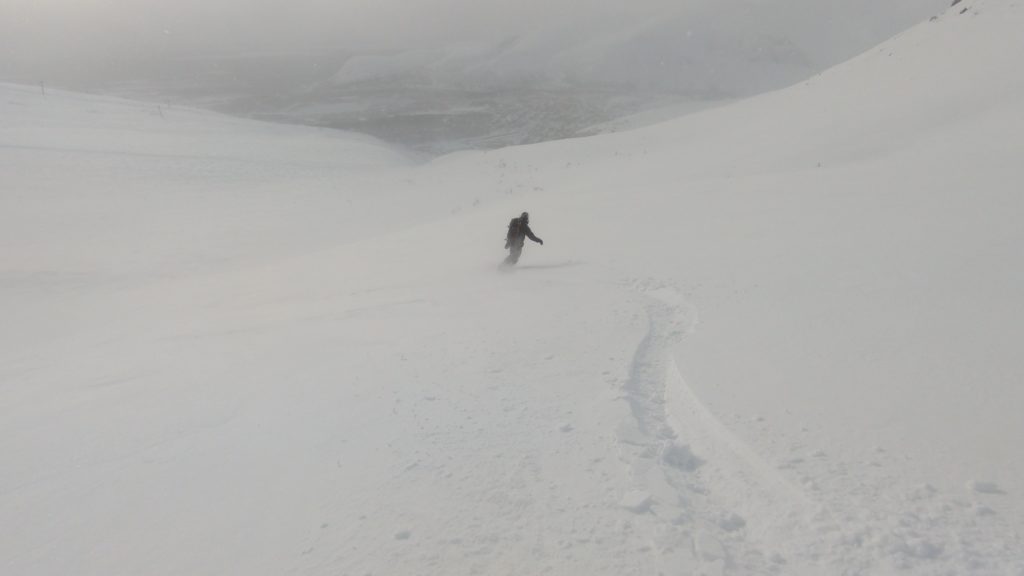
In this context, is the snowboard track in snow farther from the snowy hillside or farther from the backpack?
the backpack

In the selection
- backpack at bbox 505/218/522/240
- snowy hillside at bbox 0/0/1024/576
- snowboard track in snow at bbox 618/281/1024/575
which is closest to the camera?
snowboard track in snow at bbox 618/281/1024/575

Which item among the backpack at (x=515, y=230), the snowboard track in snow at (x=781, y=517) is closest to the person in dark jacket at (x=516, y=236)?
the backpack at (x=515, y=230)

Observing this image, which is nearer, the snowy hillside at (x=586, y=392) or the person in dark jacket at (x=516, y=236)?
the snowy hillside at (x=586, y=392)

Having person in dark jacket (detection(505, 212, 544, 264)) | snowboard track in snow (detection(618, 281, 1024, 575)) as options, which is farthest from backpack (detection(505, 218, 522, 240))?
snowboard track in snow (detection(618, 281, 1024, 575))

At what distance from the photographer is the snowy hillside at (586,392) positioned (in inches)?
114

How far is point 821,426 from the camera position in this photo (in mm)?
3695

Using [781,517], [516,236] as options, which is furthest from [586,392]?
[516,236]

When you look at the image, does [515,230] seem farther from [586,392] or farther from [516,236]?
[586,392]

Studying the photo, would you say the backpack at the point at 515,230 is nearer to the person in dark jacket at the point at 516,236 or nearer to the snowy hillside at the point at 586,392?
the person in dark jacket at the point at 516,236

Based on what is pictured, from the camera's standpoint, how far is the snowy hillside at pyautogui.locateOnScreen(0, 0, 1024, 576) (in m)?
2.90

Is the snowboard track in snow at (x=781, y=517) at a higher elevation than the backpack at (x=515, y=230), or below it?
below

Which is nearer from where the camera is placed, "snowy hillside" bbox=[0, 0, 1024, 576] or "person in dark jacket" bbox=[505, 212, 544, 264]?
"snowy hillside" bbox=[0, 0, 1024, 576]

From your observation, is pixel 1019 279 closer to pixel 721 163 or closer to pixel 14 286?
pixel 721 163

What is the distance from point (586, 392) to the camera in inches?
177
